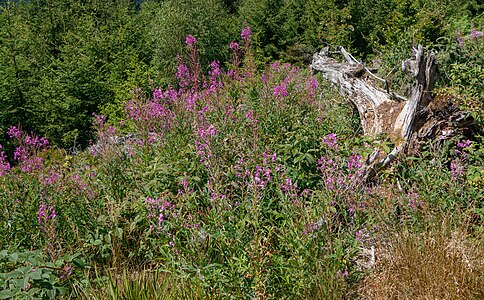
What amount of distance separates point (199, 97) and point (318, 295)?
10.3ft

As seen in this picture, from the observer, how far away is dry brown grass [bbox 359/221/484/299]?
7.94 feet

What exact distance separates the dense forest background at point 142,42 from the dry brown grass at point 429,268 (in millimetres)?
4878

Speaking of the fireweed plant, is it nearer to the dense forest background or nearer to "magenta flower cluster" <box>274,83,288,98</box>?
"magenta flower cluster" <box>274,83,288,98</box>

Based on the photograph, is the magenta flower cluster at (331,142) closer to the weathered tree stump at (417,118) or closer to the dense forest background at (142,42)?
the weathered tree stump at (417,118)

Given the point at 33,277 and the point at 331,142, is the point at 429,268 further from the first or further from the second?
the point at 33,277

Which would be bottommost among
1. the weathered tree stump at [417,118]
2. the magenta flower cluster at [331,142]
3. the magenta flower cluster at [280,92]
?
the weathered tree stump at [417,118]

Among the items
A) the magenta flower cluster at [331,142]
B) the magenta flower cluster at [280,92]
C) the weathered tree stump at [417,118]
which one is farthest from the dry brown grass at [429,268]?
the magenta flower cluster at [280,92]

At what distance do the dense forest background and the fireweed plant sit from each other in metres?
4.07

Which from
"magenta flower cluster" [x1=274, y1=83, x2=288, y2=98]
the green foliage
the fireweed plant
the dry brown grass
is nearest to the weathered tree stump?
the fireweed plant

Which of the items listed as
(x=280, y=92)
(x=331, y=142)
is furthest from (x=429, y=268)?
(x=280, y=92)

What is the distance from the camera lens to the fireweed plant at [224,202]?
97.3 inches

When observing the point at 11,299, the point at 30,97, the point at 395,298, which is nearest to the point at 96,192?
the point at 11,299

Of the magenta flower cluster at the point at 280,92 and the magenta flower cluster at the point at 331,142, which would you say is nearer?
the magenta flower cluster at the point at 331,142

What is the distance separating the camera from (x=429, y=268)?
2.51 meters
